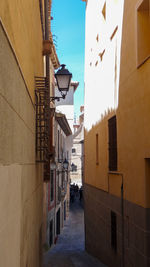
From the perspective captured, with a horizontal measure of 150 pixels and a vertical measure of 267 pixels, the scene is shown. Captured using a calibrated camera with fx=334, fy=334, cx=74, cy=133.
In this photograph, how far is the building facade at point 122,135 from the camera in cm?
658

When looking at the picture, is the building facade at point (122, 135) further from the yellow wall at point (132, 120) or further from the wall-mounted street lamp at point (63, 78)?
the wall-mounted street lamp at point (63, 78)

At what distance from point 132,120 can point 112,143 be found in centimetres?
242

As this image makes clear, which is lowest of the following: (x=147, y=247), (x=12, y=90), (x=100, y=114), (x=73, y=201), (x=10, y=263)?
(x=73, y=201)

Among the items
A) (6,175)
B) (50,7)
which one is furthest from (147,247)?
(50,7)

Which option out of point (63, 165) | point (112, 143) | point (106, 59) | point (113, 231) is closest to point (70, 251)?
point (113, 231)

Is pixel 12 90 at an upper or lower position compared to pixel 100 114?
lower

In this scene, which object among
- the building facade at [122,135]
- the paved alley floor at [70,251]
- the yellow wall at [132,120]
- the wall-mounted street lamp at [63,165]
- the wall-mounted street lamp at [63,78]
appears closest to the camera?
the yellow wall at [132,120]

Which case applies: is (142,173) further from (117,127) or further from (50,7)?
(50,7)

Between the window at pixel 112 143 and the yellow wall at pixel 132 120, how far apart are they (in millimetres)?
368

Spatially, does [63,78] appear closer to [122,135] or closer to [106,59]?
[122,135]

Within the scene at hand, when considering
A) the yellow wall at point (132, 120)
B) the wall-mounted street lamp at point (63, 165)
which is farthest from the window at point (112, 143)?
the wall-mounted street lamp at point (63, 165)

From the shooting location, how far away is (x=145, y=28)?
6930mm

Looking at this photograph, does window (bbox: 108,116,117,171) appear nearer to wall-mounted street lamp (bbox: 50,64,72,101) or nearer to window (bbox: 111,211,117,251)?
window (bbox: 111,211,117,251)

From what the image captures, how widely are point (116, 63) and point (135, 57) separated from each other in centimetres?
208
